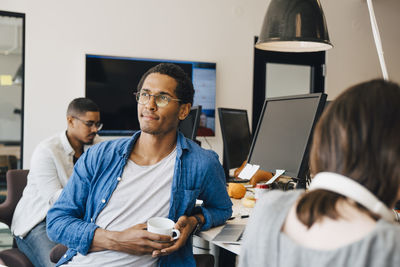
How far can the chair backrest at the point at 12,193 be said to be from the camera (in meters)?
2.39

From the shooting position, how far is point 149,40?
4480mm

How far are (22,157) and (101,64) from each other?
3.96 ft

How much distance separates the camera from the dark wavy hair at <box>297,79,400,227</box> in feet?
2.54

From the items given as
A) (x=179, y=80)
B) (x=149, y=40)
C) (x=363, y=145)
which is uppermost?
(x=149, y=40)

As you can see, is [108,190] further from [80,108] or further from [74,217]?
[80,108]

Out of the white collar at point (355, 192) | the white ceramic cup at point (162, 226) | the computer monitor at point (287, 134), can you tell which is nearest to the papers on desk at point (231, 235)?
the white ceramic cup at point (162, 226)

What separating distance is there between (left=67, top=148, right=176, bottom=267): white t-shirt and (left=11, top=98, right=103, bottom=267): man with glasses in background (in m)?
0.56

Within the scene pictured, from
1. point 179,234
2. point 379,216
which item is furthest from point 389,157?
point 179,234

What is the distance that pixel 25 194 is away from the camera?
2367mm

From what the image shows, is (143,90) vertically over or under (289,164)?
over

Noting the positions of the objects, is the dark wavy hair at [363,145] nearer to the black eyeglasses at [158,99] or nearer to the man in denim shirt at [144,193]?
the man in denim shirt at [144,193]

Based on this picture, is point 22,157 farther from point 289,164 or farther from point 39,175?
point 289,164

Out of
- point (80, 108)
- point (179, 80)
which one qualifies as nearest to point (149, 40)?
point (80, 108)

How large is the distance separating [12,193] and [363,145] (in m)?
2.18
